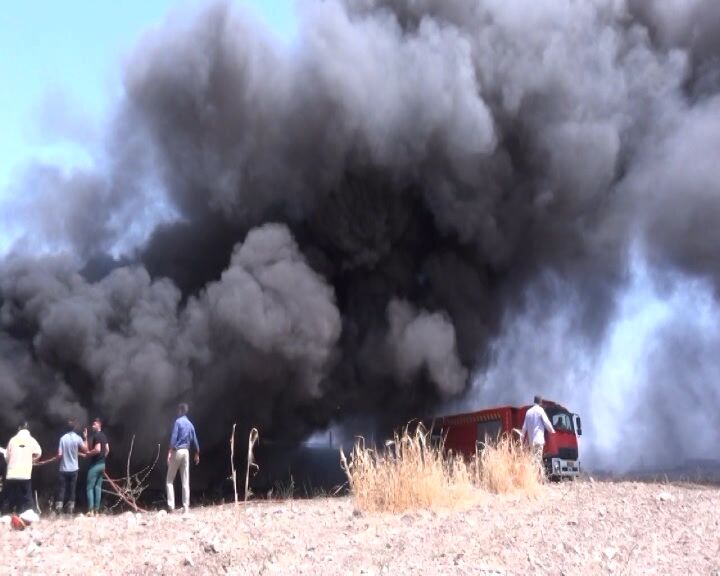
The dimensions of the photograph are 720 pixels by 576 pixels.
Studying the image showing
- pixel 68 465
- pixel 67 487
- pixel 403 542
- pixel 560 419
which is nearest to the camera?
pixel 403 542

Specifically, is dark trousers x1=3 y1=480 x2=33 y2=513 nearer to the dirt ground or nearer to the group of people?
the group of people

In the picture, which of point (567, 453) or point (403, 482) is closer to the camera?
point (403, 482)

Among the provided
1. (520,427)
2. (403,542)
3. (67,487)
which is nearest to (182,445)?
(67,487)

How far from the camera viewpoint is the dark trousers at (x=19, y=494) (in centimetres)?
1160

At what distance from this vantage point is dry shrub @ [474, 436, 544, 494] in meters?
10.2

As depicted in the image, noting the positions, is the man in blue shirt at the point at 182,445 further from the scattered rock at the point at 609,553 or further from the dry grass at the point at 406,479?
the scattered rock at the point at 609,553

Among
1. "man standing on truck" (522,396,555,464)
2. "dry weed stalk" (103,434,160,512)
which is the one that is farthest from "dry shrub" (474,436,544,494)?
"dry weed stalk" (103,434,160,512)

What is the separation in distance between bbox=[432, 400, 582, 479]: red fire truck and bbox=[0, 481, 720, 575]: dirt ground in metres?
9.43

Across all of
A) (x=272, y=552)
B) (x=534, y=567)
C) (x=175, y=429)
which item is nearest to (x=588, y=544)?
(x=534, y=567)

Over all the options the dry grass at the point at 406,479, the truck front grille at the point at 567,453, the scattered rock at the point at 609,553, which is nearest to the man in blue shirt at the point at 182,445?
the dry grass at the point at 406,479

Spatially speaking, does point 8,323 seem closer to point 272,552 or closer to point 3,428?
point 3,428

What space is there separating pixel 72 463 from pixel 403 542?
7.83 meters

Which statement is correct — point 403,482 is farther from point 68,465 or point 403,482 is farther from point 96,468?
point 68,465

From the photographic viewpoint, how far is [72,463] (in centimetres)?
1291
